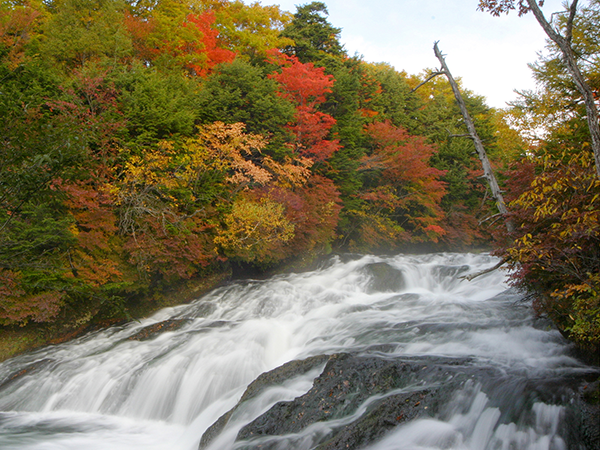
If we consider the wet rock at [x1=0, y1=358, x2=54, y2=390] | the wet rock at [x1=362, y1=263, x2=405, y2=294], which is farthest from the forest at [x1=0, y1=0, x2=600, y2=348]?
the wet rock at [x1=362, y1=263, x2=405, y2=294]

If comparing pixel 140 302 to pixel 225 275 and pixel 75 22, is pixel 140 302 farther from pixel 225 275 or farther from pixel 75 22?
pixel 75 22

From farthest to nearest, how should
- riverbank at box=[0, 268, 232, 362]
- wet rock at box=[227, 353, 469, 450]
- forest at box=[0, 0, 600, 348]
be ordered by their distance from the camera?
riverbank at box=[0, 268, 232, 362], forest at box=[0, 0, 600, 348], wet rock at box=[227, 353, 469, 450]

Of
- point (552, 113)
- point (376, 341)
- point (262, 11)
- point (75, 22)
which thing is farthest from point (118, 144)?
point (262, 11)

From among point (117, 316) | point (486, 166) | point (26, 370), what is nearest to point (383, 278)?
point (486, 166)

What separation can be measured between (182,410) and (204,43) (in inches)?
678

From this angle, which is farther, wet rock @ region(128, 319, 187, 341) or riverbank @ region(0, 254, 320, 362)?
wet rock @ region(128, 319, 187, 341)

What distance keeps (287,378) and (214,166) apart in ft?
28.4

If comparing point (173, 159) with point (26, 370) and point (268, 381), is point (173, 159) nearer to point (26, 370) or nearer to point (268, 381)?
point (26, 370)

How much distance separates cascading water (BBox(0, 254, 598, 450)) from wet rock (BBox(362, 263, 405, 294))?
252 cm

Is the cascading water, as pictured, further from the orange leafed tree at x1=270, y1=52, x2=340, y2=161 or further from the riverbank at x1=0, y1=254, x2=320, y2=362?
the orange leafed tree at x1=270, y1=52, x2=340, y2=161

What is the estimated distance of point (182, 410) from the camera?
6645 millimetres

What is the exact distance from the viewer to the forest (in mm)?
5195

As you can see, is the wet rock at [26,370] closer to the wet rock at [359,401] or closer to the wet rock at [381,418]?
the wet rock at [359,401]

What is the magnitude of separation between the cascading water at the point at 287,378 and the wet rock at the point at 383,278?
99.2 inches
